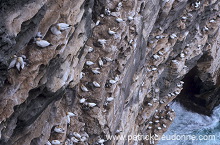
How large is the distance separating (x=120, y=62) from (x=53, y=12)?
4.10 meters

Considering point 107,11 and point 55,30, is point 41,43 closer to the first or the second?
point 55,30

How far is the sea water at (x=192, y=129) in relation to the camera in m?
17.6

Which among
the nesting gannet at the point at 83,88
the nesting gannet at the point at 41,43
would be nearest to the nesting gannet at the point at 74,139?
the nesting gannet at the point at 83,88

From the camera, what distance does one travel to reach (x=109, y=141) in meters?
8.80

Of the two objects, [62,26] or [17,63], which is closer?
[17,63]

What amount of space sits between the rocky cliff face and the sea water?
230 cm

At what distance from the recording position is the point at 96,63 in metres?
8.38

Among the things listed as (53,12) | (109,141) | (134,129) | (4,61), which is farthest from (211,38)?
(4,61)

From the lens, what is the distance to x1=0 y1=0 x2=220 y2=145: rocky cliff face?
4812 mm

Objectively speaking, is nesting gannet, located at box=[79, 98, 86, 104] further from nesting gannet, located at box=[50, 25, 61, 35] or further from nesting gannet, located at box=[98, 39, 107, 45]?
nesting gannet, located at box=[50, 25, 61, 35]

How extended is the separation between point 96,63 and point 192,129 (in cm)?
1253

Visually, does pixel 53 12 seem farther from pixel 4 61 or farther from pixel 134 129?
A: pixel 134 129

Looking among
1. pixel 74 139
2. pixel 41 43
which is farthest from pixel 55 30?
pixel 74 139

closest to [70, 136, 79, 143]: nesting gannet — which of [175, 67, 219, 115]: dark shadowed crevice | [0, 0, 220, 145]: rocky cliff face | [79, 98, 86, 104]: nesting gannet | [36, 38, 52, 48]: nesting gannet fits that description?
Answer: [0, 0, 220, 145]: rocky cliff face
